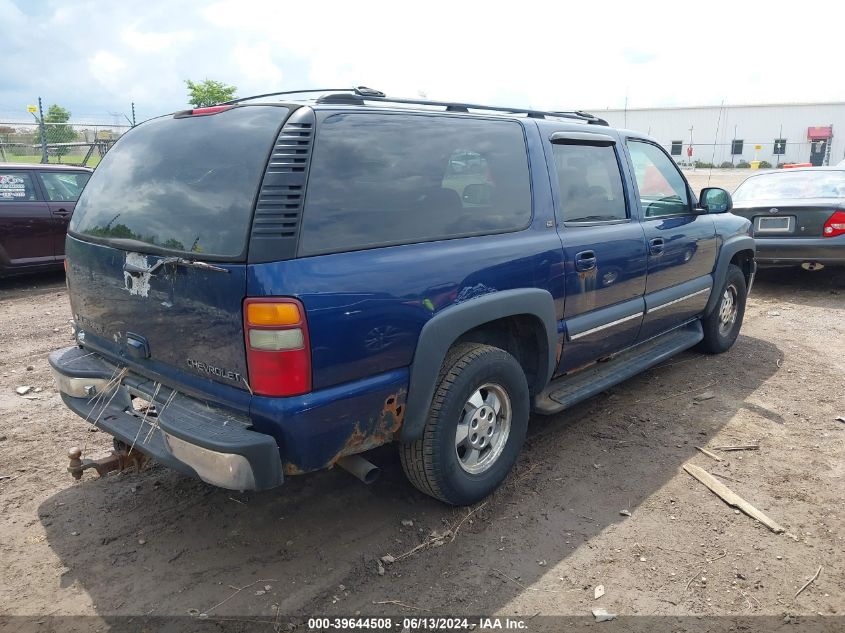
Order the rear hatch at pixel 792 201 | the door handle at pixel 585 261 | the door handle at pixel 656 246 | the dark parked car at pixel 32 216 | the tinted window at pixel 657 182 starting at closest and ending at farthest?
the door handle at pixel 585 261
the door handle at pixel 656 246
the tinted window at pixel 657 182
the rear hatch at pixel 792 201
the dark parked car at pixel 32 216

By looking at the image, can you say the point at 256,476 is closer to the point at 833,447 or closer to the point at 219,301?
the point at 219,301

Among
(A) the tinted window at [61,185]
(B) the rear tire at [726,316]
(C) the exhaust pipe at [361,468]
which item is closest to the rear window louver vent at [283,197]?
(C) the exhaust pipe at [361,468]

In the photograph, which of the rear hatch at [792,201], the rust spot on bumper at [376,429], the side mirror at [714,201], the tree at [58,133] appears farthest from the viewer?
the tree at [58,133]

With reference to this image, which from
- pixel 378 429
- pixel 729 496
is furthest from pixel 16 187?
pixel 729 496

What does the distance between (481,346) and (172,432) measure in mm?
1446

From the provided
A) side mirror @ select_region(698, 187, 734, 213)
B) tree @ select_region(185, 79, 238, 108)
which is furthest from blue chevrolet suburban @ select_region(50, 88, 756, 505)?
tree @ select_region(185, 79, 238, 108)

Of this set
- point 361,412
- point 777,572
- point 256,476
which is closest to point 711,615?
point 777,572

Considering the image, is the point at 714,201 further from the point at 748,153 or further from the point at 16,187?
the point at 748,153

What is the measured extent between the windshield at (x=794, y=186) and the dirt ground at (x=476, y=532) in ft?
15.8

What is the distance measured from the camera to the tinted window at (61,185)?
329 inches

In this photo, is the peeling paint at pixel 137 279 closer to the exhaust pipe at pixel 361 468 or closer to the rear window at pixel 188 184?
the rear window at pixel 188 184

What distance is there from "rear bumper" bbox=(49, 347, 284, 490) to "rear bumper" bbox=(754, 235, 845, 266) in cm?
696

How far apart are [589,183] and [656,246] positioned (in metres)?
0.72

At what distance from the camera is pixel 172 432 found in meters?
2.50
